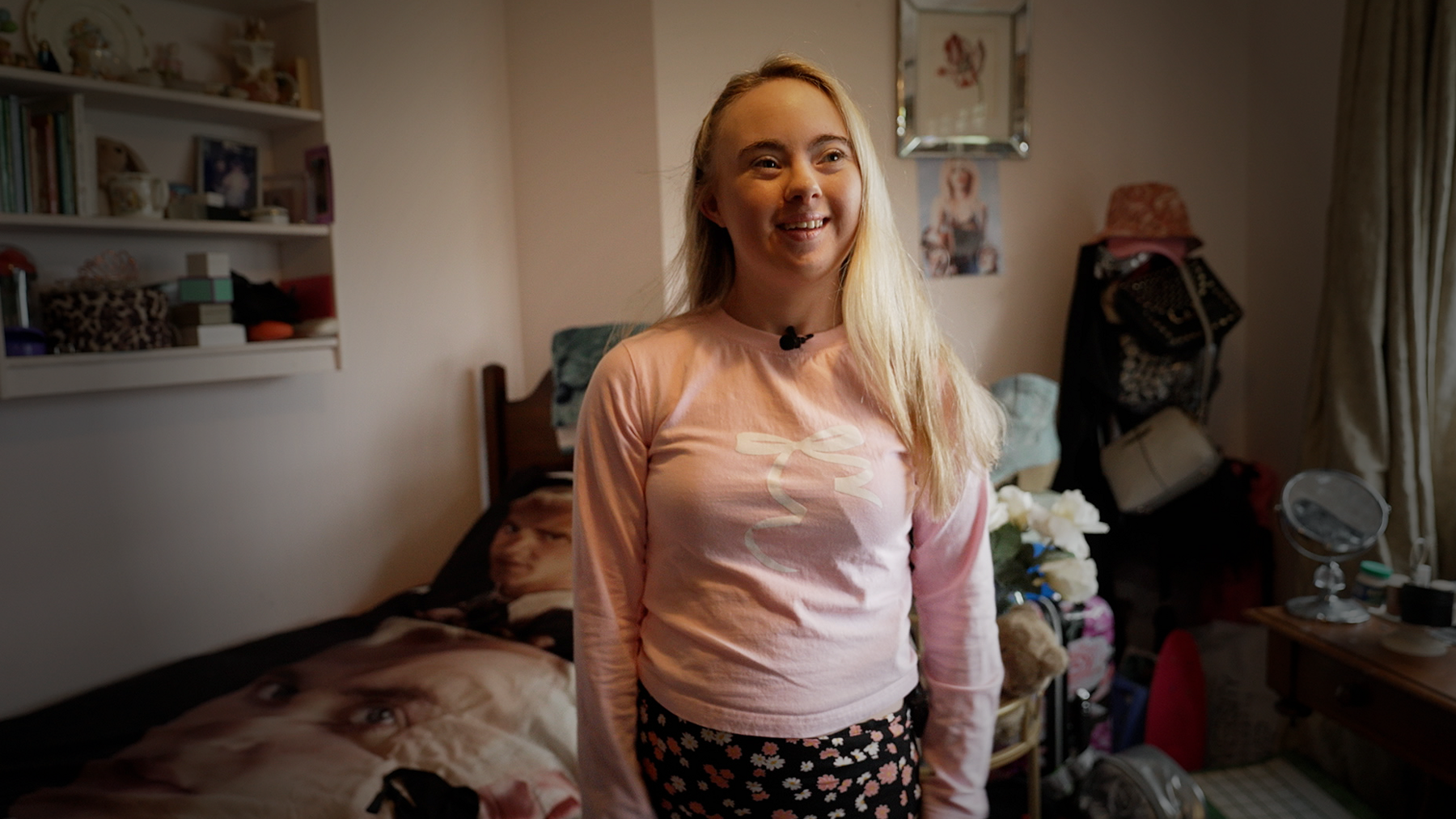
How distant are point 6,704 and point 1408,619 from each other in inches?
111

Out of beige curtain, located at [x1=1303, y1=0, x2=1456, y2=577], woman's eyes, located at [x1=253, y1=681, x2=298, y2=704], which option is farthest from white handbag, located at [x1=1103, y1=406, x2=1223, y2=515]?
woman's eyes, located at [x1=253, y1=681, x2=298, y2=704]

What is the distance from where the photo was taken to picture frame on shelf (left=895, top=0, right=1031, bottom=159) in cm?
269

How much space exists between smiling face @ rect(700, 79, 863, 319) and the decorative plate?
1.71m

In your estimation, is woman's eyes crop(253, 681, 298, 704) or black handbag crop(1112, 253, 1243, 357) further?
black handbag crop(1112, 253, 1243, 357)

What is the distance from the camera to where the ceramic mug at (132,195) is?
2.06 m

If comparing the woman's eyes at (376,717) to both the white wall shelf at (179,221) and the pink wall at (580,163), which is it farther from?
the pink wall at (580,163)

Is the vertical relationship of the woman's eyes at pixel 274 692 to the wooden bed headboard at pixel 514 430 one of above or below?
below

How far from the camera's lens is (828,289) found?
112cm

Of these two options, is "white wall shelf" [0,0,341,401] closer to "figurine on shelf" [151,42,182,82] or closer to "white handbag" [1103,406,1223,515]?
"figurine on shelf" [151,42,182,82]

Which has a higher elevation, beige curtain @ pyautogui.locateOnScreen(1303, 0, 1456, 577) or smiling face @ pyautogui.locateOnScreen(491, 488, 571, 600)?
beige curtain @ pyautogui.locateOnScreen(1303, 0, 1456, 577)

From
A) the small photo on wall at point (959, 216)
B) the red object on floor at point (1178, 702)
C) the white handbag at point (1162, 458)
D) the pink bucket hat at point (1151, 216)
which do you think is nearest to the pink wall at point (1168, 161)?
the small photo on wall at point (959, 216)

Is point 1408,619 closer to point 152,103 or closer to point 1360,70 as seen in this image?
point 1360,70

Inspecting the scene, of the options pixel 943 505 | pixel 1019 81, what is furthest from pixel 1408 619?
pixel 1019 81

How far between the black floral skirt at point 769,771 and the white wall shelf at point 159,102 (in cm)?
176
